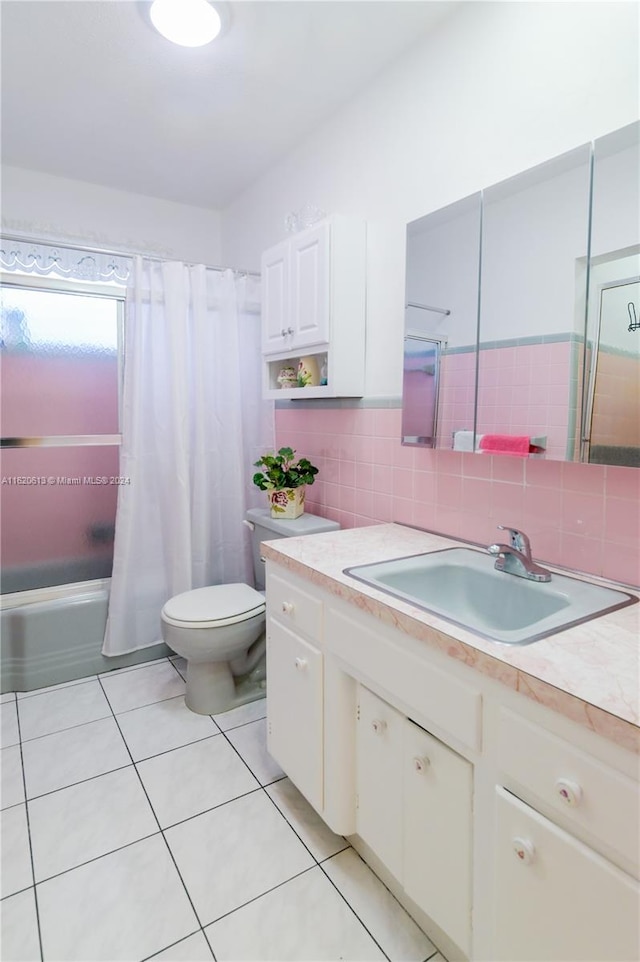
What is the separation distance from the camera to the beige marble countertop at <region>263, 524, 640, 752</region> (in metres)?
0.74

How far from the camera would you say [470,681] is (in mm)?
948

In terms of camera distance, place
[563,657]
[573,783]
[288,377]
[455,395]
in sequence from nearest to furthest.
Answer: [573,783], [563,657], [455,395], [288,377]

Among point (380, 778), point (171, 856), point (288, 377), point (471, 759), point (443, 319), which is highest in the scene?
point (443, 319)


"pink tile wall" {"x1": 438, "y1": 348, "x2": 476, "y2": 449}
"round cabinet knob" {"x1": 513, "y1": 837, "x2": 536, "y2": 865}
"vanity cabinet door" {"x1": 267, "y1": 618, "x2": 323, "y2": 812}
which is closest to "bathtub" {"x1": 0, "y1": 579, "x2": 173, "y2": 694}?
"vanity cabinet door" {"x1": 267, "y1": 618, "x2": 323, "y2": 812}

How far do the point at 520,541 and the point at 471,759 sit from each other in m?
0.58

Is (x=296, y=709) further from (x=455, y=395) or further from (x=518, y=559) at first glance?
(x=455, y=395)

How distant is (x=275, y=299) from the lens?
7.23ft

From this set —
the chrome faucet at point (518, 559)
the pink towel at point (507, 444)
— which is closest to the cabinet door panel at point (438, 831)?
the chrome faucet at point (518, 559)

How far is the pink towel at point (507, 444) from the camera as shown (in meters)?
1.35

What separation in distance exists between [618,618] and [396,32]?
1888 millimetres

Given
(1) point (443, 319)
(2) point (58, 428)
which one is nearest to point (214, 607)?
(2) point (58, 428)

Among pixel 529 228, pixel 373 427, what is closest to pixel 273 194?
pixel 373 427

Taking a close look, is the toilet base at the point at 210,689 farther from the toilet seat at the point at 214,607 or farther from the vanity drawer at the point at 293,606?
the vanity drawer at the point at 293,606

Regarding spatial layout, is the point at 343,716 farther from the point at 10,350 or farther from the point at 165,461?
the point at 10,350
